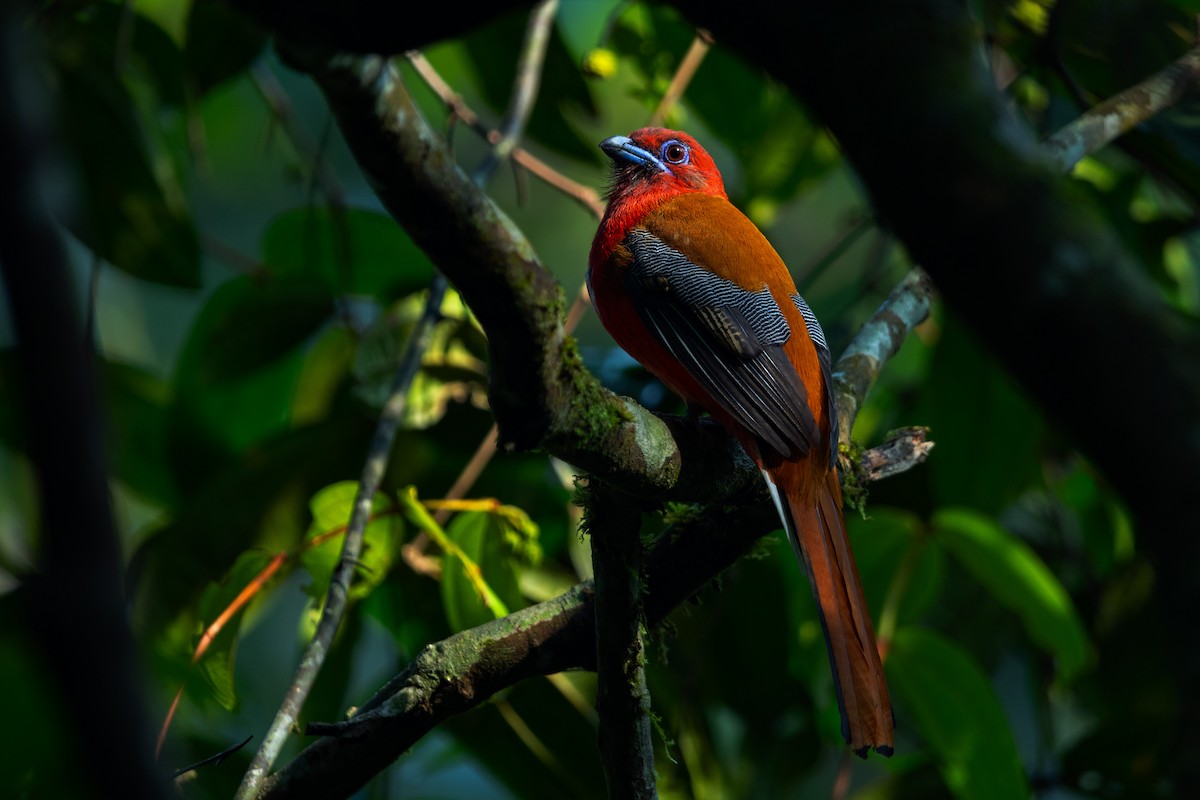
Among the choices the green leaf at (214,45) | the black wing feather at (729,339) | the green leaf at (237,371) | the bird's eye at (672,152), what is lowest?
the green leaf at (237,371)

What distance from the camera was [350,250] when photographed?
4016 mm

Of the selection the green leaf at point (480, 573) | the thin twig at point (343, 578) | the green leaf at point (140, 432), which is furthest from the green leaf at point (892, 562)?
the green leaf at point (140, 432)

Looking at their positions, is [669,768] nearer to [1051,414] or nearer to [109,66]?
[1051,414]

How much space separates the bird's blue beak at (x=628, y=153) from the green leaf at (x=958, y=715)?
180 cm

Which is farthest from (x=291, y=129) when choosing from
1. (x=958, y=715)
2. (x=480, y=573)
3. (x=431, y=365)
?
(x=958, y=715)

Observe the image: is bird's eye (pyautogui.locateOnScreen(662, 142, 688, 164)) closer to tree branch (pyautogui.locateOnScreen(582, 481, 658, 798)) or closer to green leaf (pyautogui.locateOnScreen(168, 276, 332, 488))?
green leaf (pyautogui.locateOnScreen(168, 276, 332, 488))

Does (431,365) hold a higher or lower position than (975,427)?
lower

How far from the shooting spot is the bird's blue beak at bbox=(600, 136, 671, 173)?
13.0 ft

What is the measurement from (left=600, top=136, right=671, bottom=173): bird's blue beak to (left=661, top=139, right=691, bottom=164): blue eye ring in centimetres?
4

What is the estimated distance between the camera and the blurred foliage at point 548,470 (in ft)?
10.5

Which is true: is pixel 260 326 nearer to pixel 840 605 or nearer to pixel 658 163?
pixel 658 163

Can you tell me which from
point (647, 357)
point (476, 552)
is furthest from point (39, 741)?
point (647, 357)

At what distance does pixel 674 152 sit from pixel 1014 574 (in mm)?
1825

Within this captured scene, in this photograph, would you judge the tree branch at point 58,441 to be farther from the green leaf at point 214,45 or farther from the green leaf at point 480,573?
the green leaf at point 214,45
